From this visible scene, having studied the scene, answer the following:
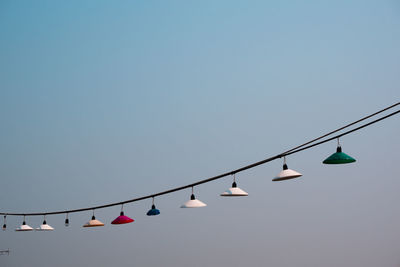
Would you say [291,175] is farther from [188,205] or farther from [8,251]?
[8,251]

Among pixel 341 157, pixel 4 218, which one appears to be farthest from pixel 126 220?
pixel 4 218

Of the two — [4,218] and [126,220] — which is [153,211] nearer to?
[126,220]

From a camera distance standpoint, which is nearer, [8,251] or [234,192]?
[234,192]

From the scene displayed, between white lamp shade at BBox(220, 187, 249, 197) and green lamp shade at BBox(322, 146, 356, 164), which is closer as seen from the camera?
green lamp shade at BBox(322, 146, 356, 164)

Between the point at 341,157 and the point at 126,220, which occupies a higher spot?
the point at 341,157

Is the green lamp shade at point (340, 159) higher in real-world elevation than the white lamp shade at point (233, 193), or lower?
higher

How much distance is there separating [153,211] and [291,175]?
2.35 metres

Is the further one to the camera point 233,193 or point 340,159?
point 233,193

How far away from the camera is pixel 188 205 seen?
5.62 meters

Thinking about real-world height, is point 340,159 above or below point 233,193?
above

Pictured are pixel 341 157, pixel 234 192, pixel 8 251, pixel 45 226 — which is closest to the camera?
pixel 341 157

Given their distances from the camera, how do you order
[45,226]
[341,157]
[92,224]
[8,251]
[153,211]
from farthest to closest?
[8,251], [45,226], [92,224], [153,211], [341,157]

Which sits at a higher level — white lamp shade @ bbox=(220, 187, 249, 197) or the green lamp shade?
the green lamp shade

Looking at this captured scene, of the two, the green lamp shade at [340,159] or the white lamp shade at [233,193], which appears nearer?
the green lamp shade at [340,159]
